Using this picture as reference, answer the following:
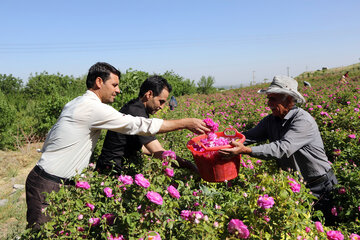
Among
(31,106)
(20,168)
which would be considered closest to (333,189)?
(20,168)

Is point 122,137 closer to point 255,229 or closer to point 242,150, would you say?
point 242,150

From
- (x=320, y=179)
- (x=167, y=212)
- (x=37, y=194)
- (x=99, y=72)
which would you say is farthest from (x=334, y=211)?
(x=37, y=194)

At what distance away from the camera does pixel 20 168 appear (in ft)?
22.0

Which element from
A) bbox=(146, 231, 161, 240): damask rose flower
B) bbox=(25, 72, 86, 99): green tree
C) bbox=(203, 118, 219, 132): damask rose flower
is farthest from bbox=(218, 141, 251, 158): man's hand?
bbox=(25, 72, 86, 99): green tree

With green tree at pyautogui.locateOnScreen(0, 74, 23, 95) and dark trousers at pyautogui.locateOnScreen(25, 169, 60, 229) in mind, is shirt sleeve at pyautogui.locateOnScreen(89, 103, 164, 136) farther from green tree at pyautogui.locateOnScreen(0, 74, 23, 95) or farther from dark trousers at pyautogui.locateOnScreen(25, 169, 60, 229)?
green tree at pyautogui.locateOnScreen(0, 74, 23, 95)

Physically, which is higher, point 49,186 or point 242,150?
point 242,150

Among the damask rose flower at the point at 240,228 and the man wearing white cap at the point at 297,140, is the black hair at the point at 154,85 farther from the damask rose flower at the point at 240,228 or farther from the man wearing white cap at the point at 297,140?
the damask rose flower at the point at 240,228

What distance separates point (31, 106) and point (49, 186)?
12.5m

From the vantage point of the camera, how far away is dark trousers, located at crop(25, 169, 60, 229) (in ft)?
6.44

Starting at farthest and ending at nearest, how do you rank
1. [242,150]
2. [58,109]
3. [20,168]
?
[58,109]
[20,168]
[242,150]

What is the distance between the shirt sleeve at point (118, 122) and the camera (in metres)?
1.90

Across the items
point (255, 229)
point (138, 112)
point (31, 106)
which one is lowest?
point (31, 106)

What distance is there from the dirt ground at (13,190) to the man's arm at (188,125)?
1.75 m

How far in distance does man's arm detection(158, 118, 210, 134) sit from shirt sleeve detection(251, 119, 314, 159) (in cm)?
44
